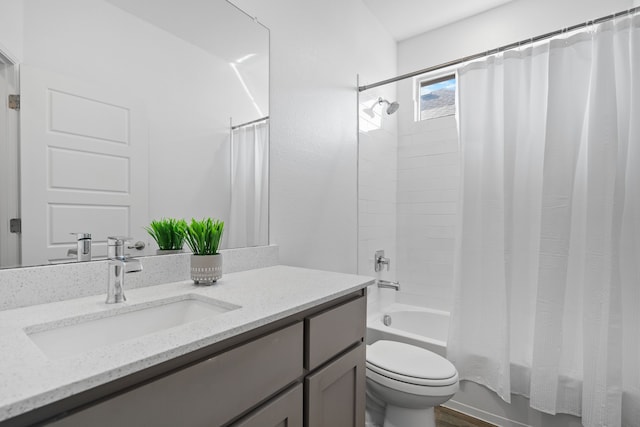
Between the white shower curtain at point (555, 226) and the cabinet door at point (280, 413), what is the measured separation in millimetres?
1318

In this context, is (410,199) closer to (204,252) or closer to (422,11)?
(422,11)

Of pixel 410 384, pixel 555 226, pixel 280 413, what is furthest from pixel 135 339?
Answer: pixel 555 226

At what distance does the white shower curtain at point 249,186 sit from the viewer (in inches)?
55.3

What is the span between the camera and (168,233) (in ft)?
3.82

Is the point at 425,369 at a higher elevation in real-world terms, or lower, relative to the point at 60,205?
lower

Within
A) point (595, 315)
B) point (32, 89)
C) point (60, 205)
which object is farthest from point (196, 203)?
point (595, 315)

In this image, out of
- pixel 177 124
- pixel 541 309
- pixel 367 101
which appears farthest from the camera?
pixel 367 101

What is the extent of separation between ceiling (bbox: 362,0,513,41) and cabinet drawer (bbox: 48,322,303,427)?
246 centimetres

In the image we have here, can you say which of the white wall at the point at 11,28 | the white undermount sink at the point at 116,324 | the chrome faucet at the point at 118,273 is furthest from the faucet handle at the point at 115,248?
the white wall at the point at 11,28

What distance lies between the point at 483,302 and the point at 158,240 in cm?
168

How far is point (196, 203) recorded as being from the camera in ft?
4.15

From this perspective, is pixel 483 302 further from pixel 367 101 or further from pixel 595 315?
pixel 367 101

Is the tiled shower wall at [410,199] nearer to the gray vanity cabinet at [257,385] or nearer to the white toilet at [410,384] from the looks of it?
the white toilet at [410,384]

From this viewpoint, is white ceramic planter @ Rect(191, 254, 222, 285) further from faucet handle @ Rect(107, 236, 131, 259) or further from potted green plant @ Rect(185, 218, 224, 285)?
faucet handle @ Rect(107, 236, 131, 259)
